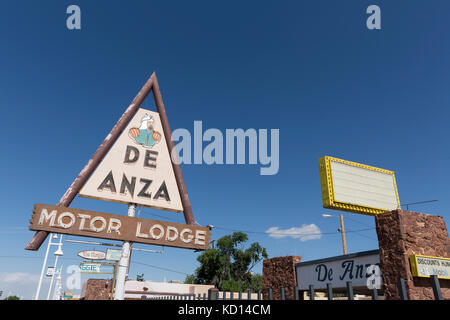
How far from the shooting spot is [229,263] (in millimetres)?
51906

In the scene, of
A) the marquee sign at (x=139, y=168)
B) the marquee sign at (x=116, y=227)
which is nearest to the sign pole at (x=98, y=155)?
the marquee sign at (x=139, y=168)

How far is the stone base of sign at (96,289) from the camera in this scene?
963 inches

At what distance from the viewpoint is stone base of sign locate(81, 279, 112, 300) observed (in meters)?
24.5

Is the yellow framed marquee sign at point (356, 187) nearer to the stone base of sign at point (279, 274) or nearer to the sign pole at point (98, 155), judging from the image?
the stone base of sign at point (279, 274)

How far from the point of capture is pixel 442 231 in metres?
8.83

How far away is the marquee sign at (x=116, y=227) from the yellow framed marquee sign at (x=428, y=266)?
277 inches

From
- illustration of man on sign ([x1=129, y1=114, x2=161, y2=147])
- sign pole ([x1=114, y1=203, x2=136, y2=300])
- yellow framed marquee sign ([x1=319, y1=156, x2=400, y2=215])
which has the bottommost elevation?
sign pole ([x1=114, y1=203, x2=136, y2=300])

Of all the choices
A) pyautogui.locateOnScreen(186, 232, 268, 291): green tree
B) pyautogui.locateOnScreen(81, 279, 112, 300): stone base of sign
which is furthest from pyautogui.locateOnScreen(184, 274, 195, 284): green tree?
pyautogui.locateOnScreen(81, 279, 112, 300): stone base of sign

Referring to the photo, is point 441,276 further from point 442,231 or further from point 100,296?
point 100,296

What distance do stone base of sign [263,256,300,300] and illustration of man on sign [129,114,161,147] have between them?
7.86 metres

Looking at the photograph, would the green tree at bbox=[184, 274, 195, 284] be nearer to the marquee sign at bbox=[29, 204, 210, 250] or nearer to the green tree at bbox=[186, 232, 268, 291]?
the green tree at bbox=[186, 232, 268, 291]

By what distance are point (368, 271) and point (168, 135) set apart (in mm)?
9472

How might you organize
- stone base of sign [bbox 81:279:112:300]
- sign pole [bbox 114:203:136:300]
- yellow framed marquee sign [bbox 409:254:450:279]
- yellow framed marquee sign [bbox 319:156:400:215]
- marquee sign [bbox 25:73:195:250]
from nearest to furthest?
yellow framed marquee sign [bbox 409:254:450:279], sign pole [bbox 114:203:136:300], marquee sign [bbox 25:73:195:250], yellow framed marquee sign [bbox 319:156:400:215], stone base of sign [bbox 81:279:112:300]

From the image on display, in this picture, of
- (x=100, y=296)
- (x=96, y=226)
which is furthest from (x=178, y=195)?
(x=100, y=296)
